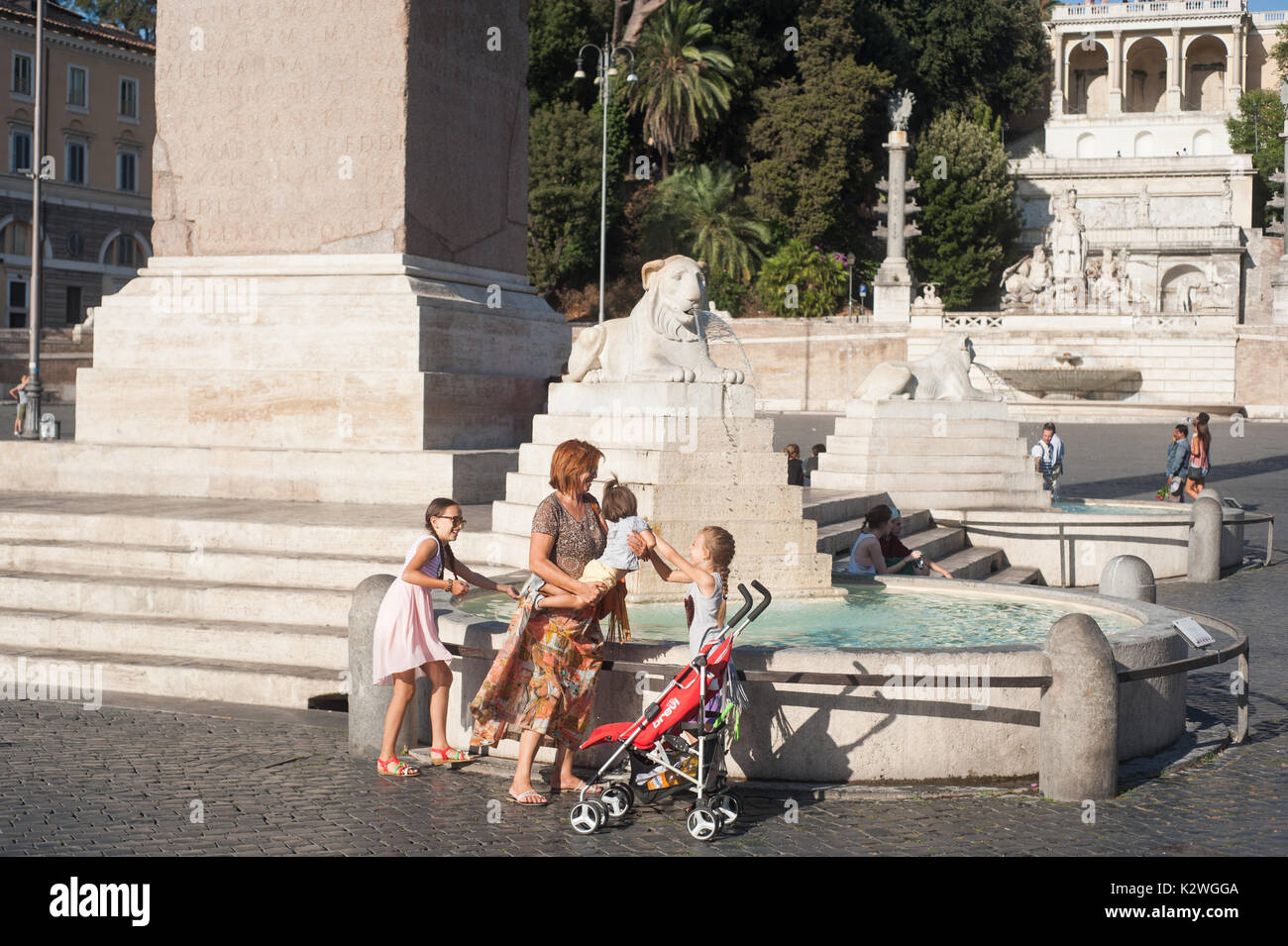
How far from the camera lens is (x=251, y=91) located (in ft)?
40.4

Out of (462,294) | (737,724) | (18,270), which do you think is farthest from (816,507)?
(18,270)

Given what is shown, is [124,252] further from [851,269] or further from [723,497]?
[723,497]

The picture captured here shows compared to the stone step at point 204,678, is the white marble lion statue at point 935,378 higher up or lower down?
higher up

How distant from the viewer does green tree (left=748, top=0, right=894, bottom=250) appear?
181 ft

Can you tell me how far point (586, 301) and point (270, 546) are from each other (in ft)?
Result: 156

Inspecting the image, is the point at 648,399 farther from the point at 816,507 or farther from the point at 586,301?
the point at 586,301

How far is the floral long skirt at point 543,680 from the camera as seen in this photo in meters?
6.32

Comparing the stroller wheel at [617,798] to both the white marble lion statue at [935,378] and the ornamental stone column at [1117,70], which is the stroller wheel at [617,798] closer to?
the white marble lion statue at [935,378]

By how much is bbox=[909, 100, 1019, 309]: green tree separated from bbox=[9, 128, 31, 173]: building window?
3238 centimetres

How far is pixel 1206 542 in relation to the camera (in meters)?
14.8

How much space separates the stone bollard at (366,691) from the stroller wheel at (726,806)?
1.79 m

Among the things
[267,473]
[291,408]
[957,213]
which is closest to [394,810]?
[267,473]

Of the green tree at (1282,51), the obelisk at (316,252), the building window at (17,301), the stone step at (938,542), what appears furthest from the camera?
the green tree at (1282,51)

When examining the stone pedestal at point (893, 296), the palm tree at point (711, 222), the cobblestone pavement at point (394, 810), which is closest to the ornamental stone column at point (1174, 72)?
the palm tree at point (711, 222)
